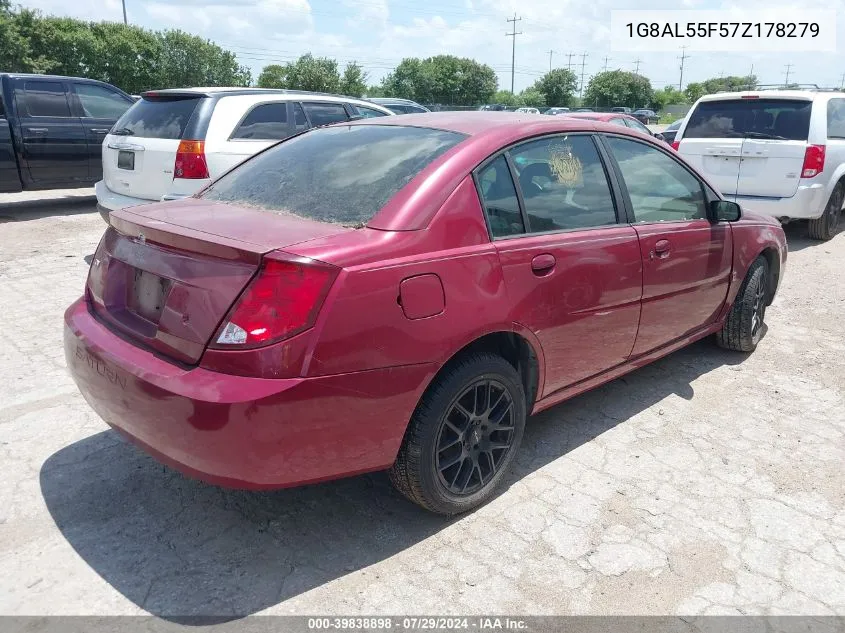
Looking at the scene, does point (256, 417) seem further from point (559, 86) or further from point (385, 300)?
point (559, 86)

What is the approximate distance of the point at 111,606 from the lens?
7.58 feet

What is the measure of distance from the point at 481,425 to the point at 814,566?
4.54 feet

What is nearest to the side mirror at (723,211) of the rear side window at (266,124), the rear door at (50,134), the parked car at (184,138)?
the parked car at (184,138)

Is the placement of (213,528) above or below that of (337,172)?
below

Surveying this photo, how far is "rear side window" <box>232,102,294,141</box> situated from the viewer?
6766 mm

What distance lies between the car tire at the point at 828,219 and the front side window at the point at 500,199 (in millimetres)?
7190

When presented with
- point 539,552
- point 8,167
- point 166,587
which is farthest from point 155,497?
point 8,167

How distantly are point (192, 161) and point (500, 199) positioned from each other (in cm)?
430

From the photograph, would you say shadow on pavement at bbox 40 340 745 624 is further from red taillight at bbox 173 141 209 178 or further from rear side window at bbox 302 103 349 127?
rear side window at bbox 302 103 349 127

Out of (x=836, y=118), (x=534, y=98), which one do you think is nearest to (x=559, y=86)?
(x=534, y=98)

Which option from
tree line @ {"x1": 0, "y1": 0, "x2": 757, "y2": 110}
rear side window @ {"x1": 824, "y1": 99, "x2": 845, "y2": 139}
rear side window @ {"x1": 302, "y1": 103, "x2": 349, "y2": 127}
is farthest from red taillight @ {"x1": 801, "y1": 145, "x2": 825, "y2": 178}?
tree line @ {"x1": 0, "y1": 0, "x2": 757, "y2": 110}

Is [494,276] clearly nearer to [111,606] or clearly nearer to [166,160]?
[111,606]

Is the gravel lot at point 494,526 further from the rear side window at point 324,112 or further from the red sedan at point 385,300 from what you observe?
the rear side window at point 324,112

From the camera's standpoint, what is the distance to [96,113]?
1000cm
